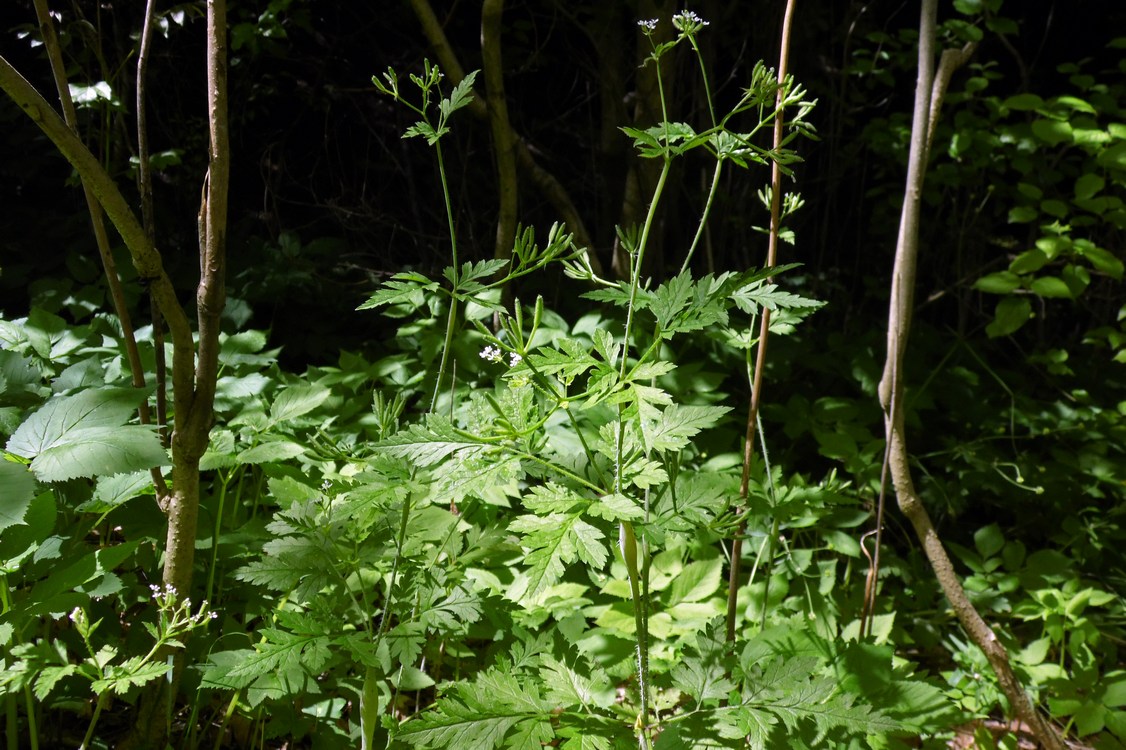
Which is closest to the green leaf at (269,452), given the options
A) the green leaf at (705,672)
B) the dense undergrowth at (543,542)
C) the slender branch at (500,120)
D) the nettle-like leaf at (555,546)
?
the dense undergrowth at (543,542)

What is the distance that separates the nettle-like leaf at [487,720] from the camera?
1.04 metres

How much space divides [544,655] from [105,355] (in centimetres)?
134

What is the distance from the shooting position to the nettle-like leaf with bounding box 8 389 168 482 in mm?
1044

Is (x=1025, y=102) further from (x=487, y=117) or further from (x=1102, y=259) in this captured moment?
(x=487, y=117)

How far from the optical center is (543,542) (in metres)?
0.95

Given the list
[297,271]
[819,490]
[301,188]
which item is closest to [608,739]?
[819,490]

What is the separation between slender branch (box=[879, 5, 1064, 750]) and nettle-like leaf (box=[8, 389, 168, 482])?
1360 mm

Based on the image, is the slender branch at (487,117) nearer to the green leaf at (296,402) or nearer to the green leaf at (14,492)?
the green leaf at (296,402)

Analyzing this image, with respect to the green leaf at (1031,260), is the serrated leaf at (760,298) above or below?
above

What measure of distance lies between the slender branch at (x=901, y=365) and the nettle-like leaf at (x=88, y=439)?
4.46ft

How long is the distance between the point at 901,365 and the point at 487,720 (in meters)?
1.09

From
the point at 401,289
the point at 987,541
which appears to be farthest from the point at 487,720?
the point at 987,541

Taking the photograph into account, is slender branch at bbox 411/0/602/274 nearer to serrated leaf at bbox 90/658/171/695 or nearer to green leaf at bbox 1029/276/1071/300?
green leaf at bbox 1029/276/1071/300

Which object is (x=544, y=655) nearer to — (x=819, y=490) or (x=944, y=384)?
(x=819, y=490)
